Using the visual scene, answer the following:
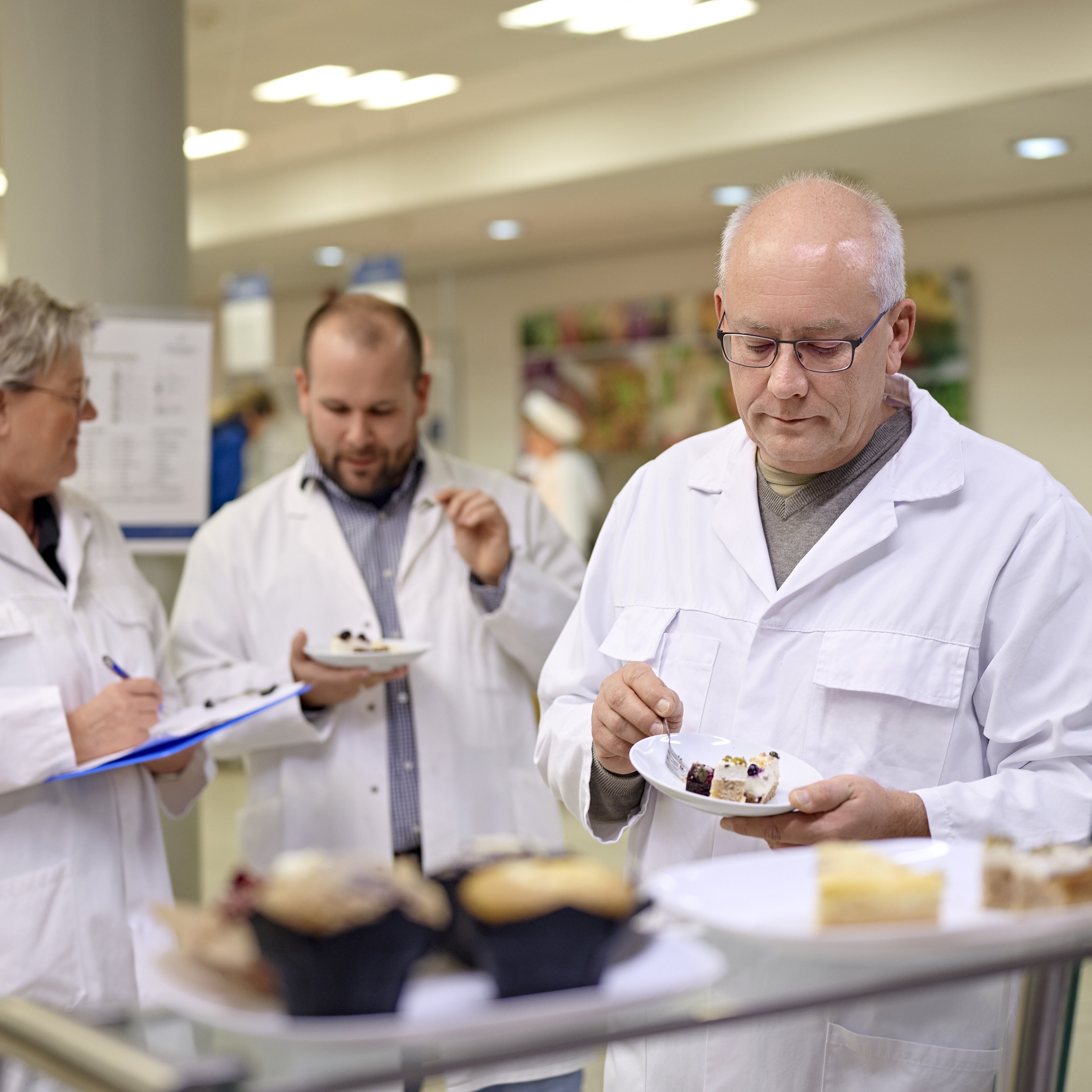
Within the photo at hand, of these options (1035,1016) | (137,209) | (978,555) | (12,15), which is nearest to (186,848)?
(137,209)

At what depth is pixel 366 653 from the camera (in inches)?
91.8

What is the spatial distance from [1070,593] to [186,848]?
265cm

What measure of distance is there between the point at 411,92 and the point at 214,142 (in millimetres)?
1696

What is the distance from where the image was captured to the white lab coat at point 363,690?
2568 mm

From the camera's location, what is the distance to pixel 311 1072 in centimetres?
75

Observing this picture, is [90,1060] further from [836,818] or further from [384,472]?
[384,472]

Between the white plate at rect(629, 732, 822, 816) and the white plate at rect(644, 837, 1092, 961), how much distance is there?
0.29 metres

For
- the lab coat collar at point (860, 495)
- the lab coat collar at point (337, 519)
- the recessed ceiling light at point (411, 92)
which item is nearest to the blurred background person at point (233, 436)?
the lab coat collar at point (337, 519)

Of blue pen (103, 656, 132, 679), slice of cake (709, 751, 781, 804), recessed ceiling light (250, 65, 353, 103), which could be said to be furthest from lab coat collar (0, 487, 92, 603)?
recessed ceiling light (250, 65, 353, 103)

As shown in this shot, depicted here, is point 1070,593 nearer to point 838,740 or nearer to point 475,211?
point 838,740

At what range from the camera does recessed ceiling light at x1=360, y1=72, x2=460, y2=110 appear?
721 centimetres

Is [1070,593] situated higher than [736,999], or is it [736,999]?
[1070,593]

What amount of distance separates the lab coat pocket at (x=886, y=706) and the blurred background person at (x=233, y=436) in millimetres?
2317

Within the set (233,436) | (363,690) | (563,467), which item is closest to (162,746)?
(363,690)
